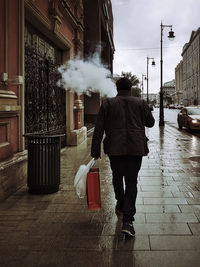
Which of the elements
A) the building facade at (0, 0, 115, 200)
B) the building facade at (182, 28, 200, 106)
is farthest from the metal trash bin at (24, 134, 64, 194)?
the building facade at (182, 28, 200, 106)

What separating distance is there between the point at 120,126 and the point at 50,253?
1.56 meters

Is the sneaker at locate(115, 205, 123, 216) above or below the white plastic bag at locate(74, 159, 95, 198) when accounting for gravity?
below

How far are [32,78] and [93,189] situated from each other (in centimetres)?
493

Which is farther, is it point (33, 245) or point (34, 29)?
point (34, 29)

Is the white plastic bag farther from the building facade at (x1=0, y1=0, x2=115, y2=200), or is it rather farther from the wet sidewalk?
the building facade at (x1=0, y1=0, x2=115, y2=200)

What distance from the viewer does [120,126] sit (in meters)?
3.69

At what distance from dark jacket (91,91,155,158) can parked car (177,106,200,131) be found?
1453 centimetres

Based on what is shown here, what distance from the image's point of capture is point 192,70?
343 ft

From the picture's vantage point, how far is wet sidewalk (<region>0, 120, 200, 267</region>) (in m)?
3.08

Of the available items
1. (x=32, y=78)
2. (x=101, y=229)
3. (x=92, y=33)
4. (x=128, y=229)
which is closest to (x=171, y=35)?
(x=92, y=33)

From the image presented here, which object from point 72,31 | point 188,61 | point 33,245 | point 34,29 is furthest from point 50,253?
point 188,61

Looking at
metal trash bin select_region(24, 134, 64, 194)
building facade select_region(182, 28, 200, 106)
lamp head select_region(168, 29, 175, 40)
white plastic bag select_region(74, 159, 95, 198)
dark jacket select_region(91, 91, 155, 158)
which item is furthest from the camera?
building facade select_region(182, 28, 200, 106)

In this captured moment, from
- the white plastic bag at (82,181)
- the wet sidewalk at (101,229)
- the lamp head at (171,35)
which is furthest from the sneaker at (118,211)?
the lamp head at (171,35)

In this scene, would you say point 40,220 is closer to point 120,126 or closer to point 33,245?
point 33,245
